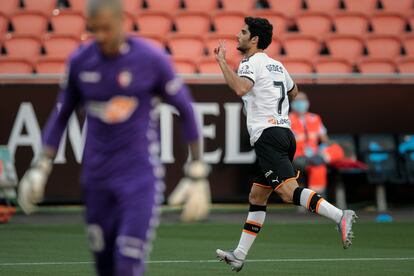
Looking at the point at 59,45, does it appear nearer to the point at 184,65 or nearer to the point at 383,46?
the point at 184,65

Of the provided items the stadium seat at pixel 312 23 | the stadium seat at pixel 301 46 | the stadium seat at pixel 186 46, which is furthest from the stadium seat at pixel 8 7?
the stadium seat at pixel 312 23

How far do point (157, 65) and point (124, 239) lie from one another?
1.05m

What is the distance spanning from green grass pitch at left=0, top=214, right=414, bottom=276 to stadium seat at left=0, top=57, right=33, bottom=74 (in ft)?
11.5

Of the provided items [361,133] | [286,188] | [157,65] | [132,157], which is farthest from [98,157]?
[361,133]

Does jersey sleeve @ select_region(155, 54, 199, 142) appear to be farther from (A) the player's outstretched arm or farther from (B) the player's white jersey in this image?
(B) the player's white jersey

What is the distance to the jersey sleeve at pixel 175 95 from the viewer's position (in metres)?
6.39

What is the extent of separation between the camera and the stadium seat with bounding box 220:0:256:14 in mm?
20192

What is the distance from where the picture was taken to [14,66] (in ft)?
60.1

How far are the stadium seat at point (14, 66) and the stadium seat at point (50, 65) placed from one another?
0.72 ft

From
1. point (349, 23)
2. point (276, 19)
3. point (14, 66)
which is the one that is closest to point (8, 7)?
point (14, 66)

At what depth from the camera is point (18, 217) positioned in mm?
16953

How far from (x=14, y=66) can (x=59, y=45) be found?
3.64 feet

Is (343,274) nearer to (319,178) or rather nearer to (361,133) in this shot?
(319,178)

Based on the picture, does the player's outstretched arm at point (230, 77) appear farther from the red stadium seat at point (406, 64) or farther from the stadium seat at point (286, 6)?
the stadium seat at point (286, 6)
